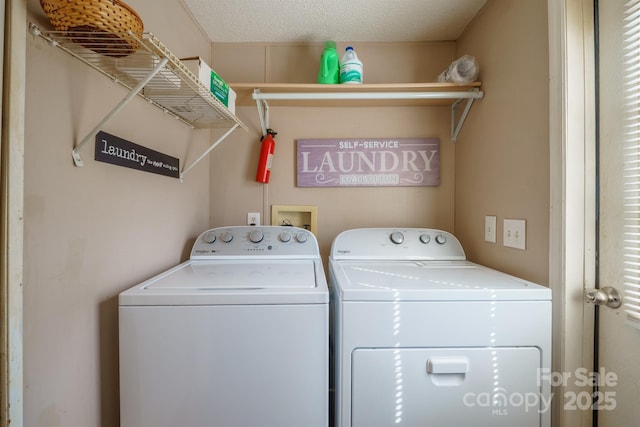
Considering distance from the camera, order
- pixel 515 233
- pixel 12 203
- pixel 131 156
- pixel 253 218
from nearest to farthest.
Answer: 1. pixel 12 203
2. pixel 131 156
3. pixel 515 233
4. pixel 253 218

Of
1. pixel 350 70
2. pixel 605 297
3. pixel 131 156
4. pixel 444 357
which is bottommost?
pixel 444 357

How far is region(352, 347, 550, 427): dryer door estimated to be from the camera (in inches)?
37.2

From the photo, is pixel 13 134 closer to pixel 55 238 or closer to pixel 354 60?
pixel 55 238

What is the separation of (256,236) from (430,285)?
0.93 meters

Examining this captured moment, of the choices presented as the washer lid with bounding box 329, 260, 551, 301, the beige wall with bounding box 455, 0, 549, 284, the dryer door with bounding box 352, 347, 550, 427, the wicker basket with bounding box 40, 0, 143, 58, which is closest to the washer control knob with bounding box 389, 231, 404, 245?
the washer lid with bounding box 329, 260, 551, 301

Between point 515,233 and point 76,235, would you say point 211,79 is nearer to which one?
point 76,235

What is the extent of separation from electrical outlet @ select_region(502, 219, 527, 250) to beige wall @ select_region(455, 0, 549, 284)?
22mm

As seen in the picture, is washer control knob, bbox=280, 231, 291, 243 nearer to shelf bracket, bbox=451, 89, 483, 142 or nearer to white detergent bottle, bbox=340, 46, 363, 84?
white detergent bottle, bbox=340, 46, 363, 84

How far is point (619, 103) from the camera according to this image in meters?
0.90

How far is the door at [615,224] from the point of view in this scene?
2.85 feet

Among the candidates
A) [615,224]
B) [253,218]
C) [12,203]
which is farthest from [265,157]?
[615,224]

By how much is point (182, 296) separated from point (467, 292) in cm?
97

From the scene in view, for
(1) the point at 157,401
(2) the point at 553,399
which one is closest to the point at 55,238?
(1) the point at 157,401

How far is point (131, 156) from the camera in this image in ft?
3.44
